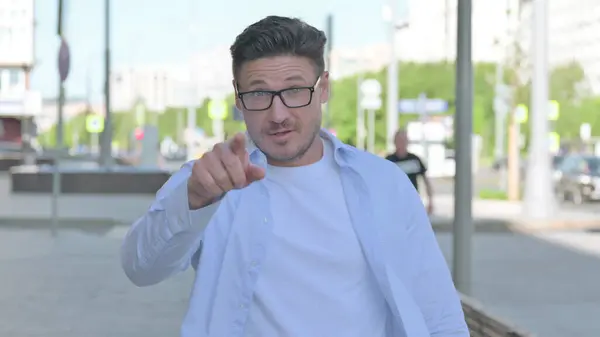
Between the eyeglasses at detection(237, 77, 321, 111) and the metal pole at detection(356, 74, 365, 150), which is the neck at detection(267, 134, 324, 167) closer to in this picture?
the eyeglasses at detection(237, 77, 321, 111)

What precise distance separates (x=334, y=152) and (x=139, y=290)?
922 cm

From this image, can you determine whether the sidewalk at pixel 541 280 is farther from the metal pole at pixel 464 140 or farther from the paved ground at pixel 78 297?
the paved ground at pixel 78 297

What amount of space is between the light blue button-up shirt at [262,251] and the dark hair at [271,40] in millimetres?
227

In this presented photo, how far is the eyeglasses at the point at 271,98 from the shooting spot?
7.82 ft

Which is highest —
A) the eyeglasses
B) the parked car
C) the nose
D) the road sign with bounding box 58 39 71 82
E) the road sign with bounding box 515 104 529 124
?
the road sign with bounding box 58 39 71 82

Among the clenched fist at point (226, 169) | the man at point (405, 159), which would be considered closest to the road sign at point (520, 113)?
the man at point (405, 159)

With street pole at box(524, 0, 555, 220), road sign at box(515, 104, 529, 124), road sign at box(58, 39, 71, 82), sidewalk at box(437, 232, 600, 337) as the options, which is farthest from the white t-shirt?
road sign at box(515, 104, 529, 124)

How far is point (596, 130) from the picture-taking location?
4171 inches

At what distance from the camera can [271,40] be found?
7.88 feet

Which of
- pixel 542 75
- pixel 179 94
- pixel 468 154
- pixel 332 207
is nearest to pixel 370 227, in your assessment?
pixel 332 207

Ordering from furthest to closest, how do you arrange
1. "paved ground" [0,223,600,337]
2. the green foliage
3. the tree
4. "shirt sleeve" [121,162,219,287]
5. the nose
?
the green foliage
the tree
"paved ground" [0,223,600,337]
the nose
"shirt sleeve" [121,162,219,287]

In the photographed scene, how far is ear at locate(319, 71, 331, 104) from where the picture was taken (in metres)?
2.53

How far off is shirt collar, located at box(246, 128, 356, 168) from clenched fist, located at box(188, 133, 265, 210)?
1.46 ft

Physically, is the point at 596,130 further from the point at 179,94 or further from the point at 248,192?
the point at 248,192
